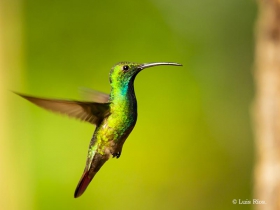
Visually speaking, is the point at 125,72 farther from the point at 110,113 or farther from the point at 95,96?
the point at 95,96

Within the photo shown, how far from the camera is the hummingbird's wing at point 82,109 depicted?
1.31 meters

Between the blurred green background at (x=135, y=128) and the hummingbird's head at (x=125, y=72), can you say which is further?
the blurred green background at (x=135, y=128)

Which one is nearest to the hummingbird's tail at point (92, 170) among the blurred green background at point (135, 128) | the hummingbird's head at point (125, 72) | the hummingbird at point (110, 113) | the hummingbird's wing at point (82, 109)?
the hummingbird at point (110, 113)

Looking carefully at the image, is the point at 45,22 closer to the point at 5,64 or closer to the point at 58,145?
the point at 5,64

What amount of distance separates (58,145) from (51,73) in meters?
0.65

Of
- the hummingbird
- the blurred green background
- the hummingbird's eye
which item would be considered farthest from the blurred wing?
the blurred green background

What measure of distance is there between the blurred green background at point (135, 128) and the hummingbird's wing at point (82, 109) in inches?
101

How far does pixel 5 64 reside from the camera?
409cm

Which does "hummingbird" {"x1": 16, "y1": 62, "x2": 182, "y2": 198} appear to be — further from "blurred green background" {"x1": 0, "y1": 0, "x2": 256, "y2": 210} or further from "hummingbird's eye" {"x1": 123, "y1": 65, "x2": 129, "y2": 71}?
"blurred green background" {"x1": 0, "y1": 0, "x2": 256, "y2": 210}

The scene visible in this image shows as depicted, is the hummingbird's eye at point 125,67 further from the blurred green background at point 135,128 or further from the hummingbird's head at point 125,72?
the blurred green background at point 135,128

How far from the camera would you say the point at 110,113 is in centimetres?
145

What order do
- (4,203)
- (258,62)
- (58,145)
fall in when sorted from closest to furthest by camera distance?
(258,62)
(4,203)
(58,145)

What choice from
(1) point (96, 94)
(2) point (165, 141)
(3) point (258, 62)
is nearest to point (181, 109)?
(2) point (165, 141)

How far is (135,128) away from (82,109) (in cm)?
291
